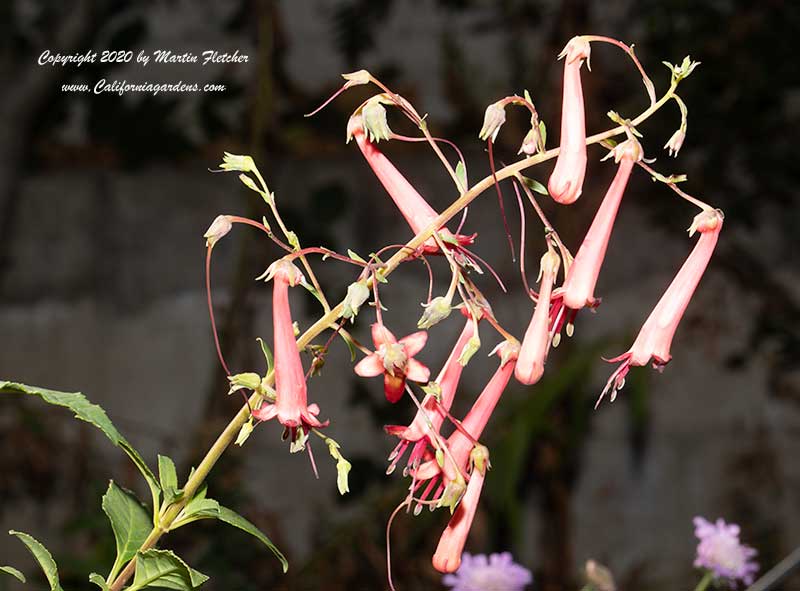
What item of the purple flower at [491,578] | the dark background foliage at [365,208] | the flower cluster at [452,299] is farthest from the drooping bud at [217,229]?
the dark background foliage at [365,208]

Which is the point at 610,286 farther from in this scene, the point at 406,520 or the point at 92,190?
the point at 92,190

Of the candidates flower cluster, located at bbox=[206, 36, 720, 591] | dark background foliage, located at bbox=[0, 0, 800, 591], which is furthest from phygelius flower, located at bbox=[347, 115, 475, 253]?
dark background foliage, located at bbox=[0, 0, 800, 591]

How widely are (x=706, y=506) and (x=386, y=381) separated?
1.40 metres

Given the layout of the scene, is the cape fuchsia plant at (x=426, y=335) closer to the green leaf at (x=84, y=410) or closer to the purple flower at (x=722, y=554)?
the green leaf at (x=84, y=410)

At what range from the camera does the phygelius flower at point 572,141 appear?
385mm

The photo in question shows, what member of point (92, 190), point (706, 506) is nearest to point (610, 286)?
point (706, 506)

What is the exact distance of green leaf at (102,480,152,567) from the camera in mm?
422

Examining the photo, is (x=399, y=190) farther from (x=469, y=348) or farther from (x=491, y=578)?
(x=491, y=578)

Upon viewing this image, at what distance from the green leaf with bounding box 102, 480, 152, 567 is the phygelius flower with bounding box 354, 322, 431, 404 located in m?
0.12

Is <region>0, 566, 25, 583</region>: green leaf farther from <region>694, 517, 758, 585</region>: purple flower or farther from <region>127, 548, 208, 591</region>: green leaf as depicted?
<region>694, 517, 758, 585</region>: purple flower

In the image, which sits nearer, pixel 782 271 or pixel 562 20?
pixel 562 20

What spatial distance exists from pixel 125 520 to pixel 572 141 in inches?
9.3

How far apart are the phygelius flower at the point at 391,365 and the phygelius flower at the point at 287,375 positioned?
0.9 inches

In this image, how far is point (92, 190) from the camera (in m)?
1.58
